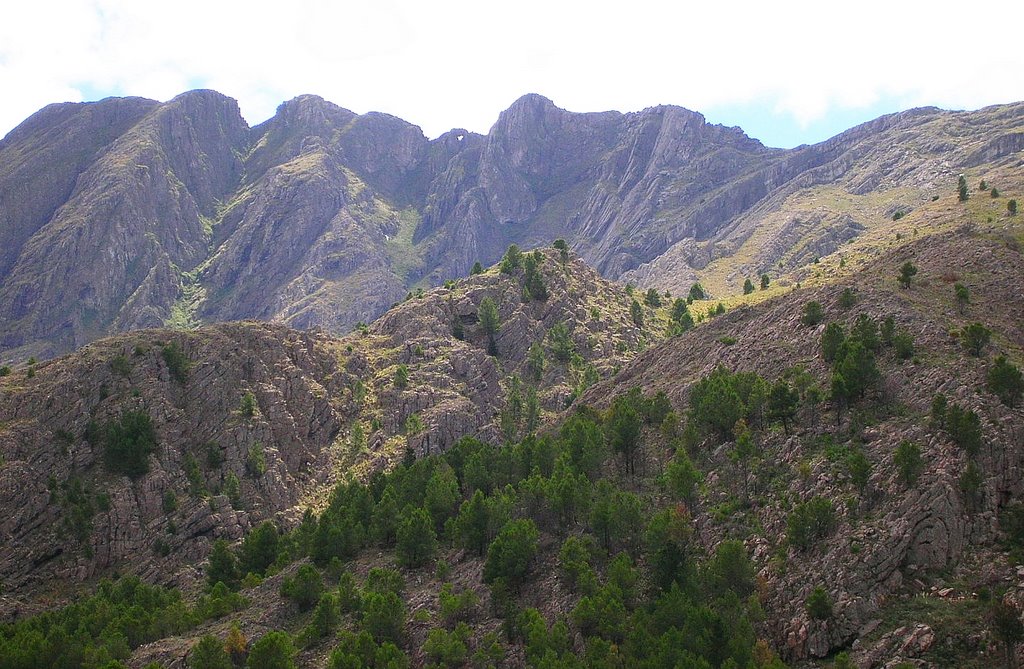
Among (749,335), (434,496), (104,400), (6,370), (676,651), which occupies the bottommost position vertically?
(676,651)

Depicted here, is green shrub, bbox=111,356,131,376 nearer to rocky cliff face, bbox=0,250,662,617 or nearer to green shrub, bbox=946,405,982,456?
rocky cliff face, bbox=0,250,662,617

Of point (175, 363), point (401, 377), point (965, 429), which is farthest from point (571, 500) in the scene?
point (175, 363)

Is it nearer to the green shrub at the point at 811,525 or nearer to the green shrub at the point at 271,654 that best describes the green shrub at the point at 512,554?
the green shrub at the point at 271,654

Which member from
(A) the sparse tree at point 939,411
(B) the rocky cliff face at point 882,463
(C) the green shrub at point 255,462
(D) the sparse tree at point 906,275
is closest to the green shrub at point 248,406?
(C) the green shrub at point 255,462

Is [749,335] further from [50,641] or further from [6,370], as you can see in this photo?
[6,370]

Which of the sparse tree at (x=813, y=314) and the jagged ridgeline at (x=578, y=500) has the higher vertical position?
the sparse tree at (x=813, y=314)

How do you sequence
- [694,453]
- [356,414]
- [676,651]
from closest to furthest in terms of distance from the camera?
[676,651] < [694,453] < [356,414]

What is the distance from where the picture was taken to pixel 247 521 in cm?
12912

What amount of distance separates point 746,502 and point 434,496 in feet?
128

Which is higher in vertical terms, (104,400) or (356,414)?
(104,400)

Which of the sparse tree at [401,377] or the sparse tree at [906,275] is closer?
the sparse tree at [906,275]

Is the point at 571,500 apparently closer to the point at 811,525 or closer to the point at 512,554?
the point at 512,554

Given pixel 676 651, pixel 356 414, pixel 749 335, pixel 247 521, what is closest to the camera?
pixel 676 651

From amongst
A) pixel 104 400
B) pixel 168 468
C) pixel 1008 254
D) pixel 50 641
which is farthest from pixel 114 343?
pixel 1008 254
